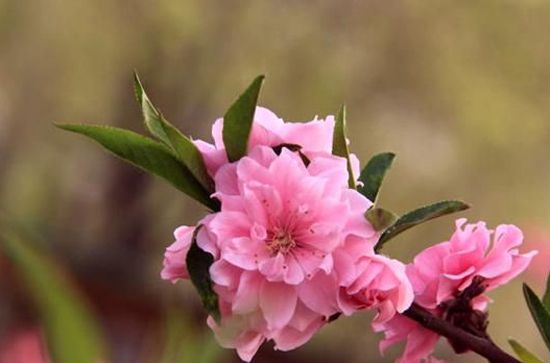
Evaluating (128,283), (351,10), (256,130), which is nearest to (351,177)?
(256,130)

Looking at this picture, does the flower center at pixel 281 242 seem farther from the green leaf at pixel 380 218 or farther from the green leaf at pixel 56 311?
the green leaf at pixel 56 311

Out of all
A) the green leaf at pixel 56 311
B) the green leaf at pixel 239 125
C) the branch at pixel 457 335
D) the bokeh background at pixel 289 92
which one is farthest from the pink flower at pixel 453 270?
the bokeh background at pixel 289 92

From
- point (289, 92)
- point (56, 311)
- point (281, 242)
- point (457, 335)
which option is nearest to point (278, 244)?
point (281, 242)

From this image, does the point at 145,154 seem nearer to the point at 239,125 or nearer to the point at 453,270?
the point at 239,125

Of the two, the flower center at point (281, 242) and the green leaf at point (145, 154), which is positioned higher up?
the green leaf at point (145, 154)

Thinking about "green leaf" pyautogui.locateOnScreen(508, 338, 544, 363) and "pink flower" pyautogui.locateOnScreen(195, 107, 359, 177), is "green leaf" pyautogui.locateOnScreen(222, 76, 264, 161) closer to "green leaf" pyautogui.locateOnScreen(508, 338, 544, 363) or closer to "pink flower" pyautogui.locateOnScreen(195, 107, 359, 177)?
"pink flower" pyautogui.locateOnScreen(195, 107, 359, 177)

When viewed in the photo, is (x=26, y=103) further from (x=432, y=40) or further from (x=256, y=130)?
(x=256, y=130)

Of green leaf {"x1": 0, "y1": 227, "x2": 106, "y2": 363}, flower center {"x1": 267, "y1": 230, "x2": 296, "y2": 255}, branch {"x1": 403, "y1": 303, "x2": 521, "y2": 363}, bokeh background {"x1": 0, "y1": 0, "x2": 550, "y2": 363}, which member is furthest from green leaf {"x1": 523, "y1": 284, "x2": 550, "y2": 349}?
bokeh background {"x1": 0, "y1": 0, "x2": 550, "y2": 363}
